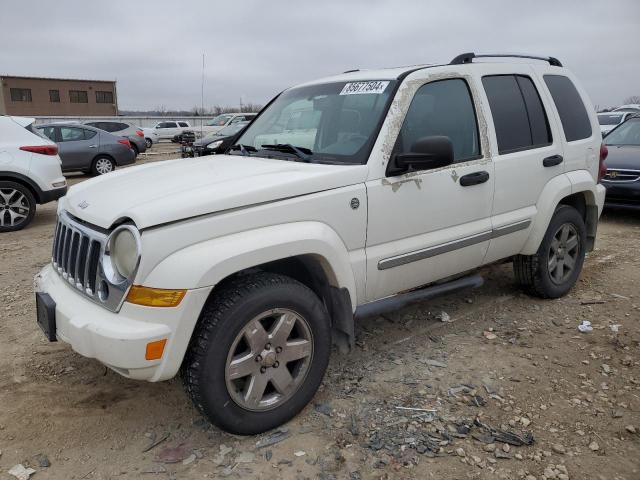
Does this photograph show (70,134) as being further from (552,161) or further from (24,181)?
(552,161)

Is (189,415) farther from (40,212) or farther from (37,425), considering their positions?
(40,212)

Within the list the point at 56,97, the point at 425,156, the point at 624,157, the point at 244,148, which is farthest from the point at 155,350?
the point at 56,97

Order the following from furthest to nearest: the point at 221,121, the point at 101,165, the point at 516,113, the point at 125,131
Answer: the point at 221,121
the point at 125,131
the point at 101,165
the point at 516,113

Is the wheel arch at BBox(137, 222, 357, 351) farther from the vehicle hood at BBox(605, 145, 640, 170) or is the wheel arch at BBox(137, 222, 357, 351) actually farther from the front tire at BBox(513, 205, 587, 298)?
the vehicle hood at BBox(605, 145, 640, 170)

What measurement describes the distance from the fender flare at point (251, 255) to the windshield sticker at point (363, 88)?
1.08 m

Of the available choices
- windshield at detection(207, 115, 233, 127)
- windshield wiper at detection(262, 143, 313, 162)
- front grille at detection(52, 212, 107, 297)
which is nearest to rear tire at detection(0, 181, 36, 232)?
front grille at detection(52, 212, 107, 297)

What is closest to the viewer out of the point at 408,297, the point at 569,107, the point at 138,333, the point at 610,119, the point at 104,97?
the point at 138,333

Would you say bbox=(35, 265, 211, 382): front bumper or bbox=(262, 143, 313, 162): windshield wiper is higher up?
bbox=(262, 143, 313, 162): windshield wiper

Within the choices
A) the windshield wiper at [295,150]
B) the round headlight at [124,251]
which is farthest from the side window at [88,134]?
the round headlight at [124,251]

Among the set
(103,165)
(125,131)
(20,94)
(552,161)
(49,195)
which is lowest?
(103,165)

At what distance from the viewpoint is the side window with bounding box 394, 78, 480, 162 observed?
3.31m

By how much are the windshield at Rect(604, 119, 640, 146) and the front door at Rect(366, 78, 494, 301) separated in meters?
6.57

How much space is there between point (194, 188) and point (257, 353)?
896mm

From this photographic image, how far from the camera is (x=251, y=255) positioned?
2.51 metres
